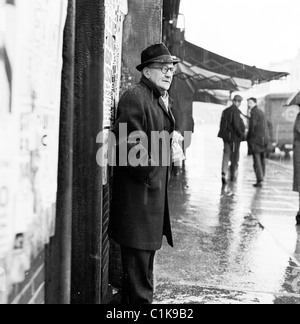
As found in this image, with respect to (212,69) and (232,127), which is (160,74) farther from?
(212,69)

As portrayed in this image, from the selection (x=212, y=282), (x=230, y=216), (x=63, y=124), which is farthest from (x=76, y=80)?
(x=230, y=216)

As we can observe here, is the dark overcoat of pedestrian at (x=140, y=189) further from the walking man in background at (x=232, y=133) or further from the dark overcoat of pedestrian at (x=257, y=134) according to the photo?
the dark overcoat of pedestrian at (x=257, y=134)

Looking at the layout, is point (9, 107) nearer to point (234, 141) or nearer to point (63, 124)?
point (63, 124)

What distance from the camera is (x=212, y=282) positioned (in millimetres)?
4430

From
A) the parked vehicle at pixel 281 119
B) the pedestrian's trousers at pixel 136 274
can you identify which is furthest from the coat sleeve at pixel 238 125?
the parked vehicle at pixel 281 119

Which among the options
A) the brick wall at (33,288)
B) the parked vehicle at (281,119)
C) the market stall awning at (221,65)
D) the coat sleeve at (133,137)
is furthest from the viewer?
the parked vehicle at (281,119)

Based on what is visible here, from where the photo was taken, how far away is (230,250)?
217 inches

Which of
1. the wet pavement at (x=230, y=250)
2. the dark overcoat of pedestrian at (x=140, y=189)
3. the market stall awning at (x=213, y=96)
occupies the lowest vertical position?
the wet pavement at (x=230, y=250)

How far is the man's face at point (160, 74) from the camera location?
3.34 metres

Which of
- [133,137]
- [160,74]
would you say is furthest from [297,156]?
[133,137]

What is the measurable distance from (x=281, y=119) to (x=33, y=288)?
2270 centimetres

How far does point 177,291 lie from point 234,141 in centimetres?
753

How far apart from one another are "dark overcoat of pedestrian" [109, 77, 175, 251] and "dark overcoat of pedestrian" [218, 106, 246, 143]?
817 centimetres

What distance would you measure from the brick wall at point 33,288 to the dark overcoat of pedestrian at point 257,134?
9.79 metres
